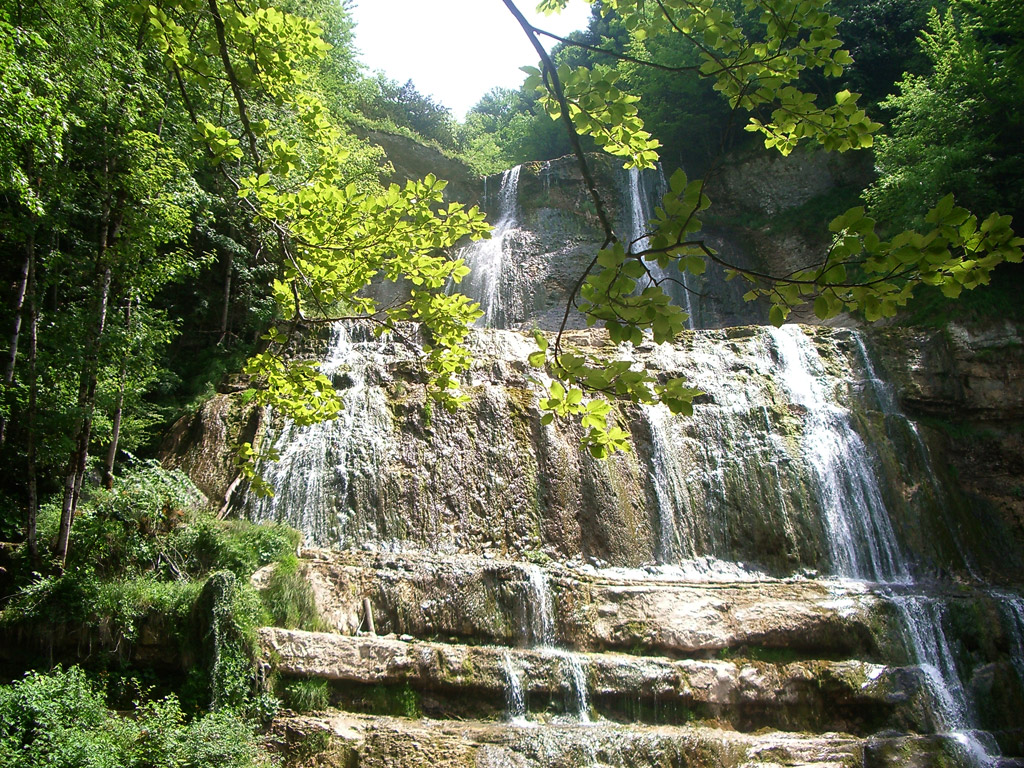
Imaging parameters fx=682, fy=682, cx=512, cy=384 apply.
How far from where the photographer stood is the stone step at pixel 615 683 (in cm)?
712

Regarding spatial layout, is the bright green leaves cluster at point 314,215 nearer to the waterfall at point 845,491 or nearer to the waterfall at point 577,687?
the waterfall at point 577,687

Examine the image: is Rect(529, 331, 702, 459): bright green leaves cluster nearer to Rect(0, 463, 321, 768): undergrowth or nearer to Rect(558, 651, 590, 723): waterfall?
Rect(0, 463, 321, 768): undergrowth

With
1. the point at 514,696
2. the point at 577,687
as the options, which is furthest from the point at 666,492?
→ the point at 514,696

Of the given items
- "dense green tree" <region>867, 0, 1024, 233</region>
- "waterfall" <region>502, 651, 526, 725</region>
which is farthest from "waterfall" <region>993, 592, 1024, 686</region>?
"dense green tree" <region>867, 0, 1024, 233</region>

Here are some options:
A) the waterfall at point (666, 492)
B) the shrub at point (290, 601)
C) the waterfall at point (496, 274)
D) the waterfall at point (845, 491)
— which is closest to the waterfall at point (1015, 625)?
the waterfall at point (845, 491)

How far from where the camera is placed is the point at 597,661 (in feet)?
25.3

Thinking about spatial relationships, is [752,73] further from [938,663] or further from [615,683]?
[938,663]

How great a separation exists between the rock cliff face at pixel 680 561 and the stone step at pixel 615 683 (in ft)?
0.08

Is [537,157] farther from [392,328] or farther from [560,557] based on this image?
[392,328]

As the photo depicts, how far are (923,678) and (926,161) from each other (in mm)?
10794

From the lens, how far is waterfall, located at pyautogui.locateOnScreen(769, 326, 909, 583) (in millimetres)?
10414

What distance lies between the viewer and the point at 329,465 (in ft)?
33.9

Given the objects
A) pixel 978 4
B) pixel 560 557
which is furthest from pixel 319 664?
pixel 978 4

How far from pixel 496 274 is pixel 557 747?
14.0 metres
